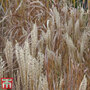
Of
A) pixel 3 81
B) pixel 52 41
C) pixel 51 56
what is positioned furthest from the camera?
pixel 52 41

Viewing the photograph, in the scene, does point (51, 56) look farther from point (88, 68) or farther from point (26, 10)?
point (26, 10)

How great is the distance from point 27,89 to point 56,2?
0.77m

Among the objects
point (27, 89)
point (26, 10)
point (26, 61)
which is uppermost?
point (26, 10)

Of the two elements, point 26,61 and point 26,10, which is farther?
point 26,10

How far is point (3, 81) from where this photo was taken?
73cm

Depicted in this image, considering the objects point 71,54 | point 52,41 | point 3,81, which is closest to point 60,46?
point 52,41

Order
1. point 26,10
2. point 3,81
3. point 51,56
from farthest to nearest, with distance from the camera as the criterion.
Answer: point 26,10, point 51,56, point 3,81

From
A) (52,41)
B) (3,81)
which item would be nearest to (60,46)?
(52,41)

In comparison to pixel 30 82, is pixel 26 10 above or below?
above

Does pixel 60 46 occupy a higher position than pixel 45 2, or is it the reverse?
pixel 45 2

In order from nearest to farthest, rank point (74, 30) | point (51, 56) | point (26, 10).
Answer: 1. point (51, 56)
2. point (74, 30)
3. point (26, 10)

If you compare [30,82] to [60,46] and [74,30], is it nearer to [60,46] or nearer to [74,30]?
[60,46]

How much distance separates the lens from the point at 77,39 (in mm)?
1180

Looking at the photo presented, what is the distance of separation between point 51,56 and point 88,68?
0.68 ft
